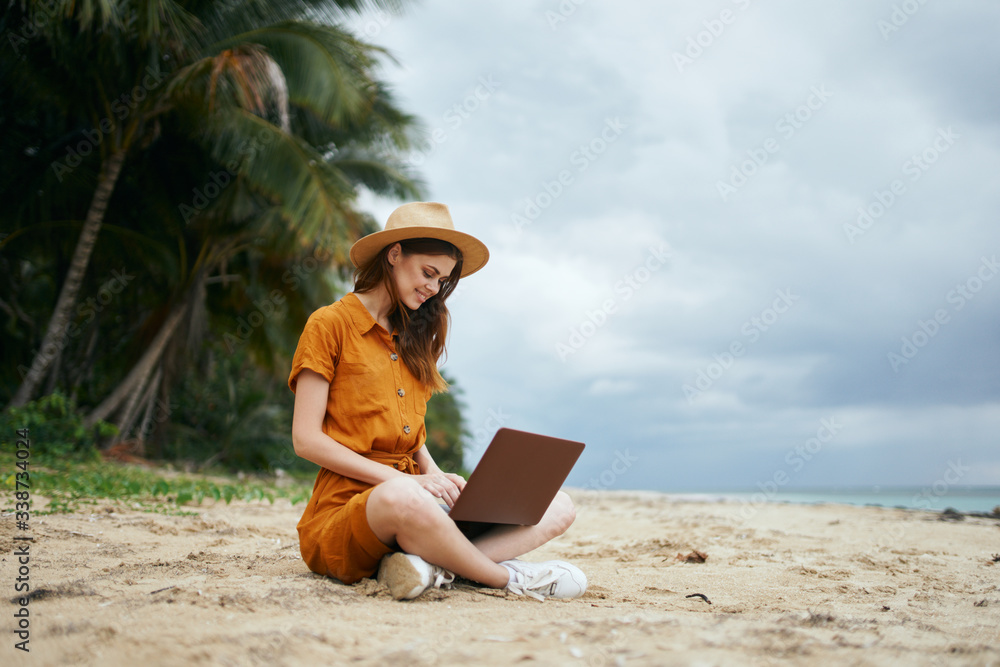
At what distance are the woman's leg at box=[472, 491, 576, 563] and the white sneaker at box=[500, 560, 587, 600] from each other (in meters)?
0.07

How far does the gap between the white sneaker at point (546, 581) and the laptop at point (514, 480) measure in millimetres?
166

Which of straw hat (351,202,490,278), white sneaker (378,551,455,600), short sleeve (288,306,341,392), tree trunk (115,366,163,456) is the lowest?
tree trunk (115,366,163,456)

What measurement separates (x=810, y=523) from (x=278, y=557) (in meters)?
4.67

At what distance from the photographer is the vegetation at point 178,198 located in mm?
7477

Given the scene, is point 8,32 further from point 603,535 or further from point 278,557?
point 603,535

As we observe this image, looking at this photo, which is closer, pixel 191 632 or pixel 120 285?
pixel 191 632

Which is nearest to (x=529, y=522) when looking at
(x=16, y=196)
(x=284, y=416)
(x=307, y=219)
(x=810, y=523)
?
(x=810, y=523)

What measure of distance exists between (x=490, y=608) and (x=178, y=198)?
9.24 metres

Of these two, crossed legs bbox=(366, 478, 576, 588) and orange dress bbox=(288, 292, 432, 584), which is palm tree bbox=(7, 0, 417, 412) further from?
crossed legs bbox=(366, 478, 576, 588)

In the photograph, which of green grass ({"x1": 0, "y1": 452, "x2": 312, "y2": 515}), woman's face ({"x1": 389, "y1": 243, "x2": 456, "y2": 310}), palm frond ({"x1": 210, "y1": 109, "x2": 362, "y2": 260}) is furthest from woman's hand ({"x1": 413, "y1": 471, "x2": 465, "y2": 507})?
palm frond ({"x1": 210, "y1": 109, "x2": 362, "y2": 260})

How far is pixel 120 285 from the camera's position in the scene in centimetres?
998

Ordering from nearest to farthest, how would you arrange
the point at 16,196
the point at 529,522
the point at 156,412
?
1. the point at 529,522
2. the point at 16,196
3. the point at 156,412

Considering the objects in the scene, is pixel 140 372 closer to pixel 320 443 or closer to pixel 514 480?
pixel 320 443

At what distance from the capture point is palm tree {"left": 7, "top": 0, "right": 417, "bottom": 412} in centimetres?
710
